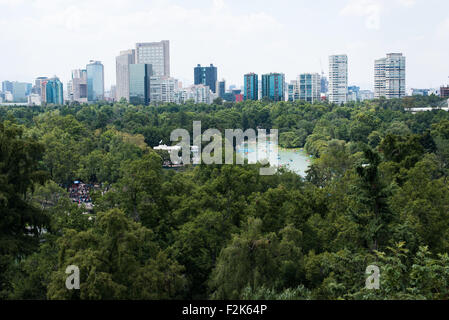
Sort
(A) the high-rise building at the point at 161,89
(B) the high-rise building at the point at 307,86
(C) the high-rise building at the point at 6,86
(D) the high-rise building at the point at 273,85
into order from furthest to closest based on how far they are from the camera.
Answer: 1. (C) the high-rise building at the point at 6,86
2. (A) the high-rise building at the point at 161,89
3. (D) the high-rise building at the point at 273,85
4. (B) the high-rise building at the point at 307,86

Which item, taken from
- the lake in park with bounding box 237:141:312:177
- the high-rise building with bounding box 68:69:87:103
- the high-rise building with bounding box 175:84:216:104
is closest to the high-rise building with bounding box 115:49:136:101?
the high-rise building with bounding box 175:84:216:104

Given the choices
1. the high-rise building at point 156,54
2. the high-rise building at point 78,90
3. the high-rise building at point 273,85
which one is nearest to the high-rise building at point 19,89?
the high-rise building at point 78,90

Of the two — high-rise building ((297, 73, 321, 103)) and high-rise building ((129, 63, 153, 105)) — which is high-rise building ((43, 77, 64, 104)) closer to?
high-rise building ((129, 63, 153, 105))

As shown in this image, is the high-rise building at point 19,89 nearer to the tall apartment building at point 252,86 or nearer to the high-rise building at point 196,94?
the high-rise building at point 196,94

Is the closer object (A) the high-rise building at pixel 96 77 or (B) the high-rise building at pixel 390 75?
(B) the high-rise building at pixel 390 75

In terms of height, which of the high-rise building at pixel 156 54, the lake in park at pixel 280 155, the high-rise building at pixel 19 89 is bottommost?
the lake in park at pixel 280 155
